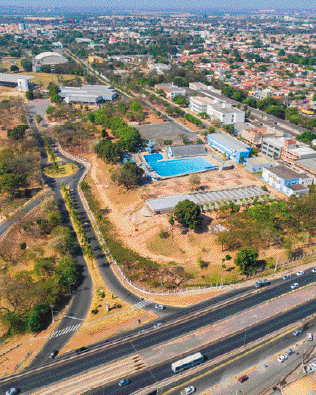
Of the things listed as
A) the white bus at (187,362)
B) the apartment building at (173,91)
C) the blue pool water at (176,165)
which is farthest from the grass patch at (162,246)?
the apartment building at (173,91)

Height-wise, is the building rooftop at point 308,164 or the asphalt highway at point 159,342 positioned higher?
the building rooftop at point 308,164

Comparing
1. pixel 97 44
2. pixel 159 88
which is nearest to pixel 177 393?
pixel 159 88

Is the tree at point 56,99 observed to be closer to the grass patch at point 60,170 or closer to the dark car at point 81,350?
the grass patch at point 60,170

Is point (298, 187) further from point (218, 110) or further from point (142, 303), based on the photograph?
point (218, 110)

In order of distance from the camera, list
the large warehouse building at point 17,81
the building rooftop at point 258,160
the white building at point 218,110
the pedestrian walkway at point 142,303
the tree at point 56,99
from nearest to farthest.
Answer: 1. the pedestrian walkway at point 142,303
2. the building rooftop at point 258,160
3. the white building at point 218,110
4. the tree at point 56,99
5. the large warehouse building at point 17,81

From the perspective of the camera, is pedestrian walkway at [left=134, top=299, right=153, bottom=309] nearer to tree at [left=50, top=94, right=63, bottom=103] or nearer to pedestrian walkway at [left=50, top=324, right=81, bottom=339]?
pedestrian walkway at [left=50, top=324, right=81, bottom=339]

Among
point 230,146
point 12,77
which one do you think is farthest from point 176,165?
point 12,77

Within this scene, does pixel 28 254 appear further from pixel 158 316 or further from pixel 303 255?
pixel 303 255

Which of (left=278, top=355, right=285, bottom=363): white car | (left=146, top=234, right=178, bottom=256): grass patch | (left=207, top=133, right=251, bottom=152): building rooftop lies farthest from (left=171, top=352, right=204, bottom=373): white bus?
(left=207, top=133, right=251, bottom=152): building rooftop

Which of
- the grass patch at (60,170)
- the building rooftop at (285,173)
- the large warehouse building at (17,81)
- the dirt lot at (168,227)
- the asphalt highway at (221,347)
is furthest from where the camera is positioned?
the large warehouse building at (17,81)
